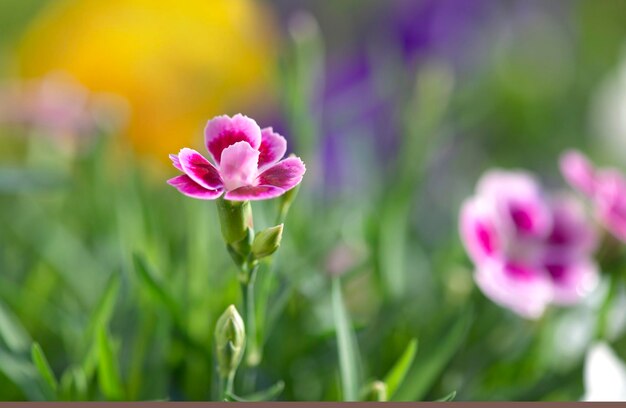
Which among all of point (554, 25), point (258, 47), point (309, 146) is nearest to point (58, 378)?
point (309, 146)

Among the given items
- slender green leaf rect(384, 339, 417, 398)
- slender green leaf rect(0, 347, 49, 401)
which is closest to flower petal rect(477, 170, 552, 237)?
→ slender green leaf rect(384, 339, 417, 398)

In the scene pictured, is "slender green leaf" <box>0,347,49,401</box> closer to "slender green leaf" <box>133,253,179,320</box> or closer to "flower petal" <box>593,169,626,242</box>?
"slender green leaf" <box>133,253,179,320</box>

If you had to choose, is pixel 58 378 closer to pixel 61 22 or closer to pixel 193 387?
pixel 193 387

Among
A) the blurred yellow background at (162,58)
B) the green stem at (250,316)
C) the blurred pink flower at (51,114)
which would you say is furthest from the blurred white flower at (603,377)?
the blurred yellow background at (162,58)

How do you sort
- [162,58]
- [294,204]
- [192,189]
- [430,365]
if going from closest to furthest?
[192,189] → [430,365] → [294,204] → [162,58]

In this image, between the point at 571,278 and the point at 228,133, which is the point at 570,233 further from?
the point at 228,133

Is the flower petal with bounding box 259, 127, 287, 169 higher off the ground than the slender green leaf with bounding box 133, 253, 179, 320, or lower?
higher

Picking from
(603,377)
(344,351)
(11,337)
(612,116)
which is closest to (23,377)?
(11,337)
